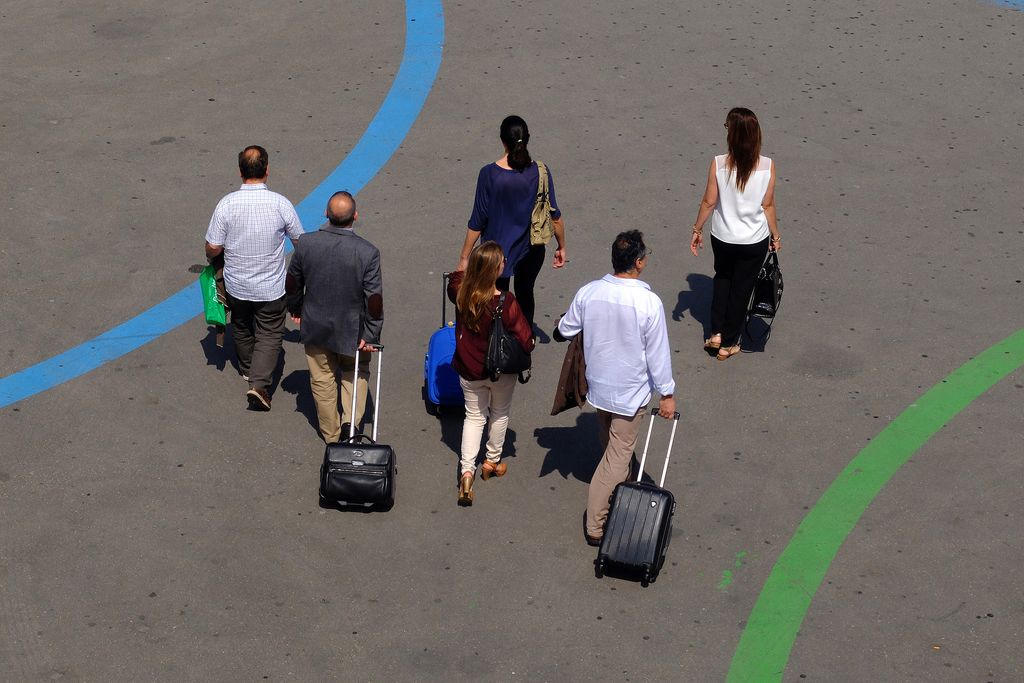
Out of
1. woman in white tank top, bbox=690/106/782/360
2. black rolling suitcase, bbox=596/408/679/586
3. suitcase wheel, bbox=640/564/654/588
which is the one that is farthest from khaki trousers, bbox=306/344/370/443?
woman in white tank top, bbox=690/106/782/360

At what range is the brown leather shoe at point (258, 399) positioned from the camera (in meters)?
8.15

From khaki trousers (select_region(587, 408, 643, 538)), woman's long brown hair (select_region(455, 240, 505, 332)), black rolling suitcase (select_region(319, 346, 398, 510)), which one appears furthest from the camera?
black rolling suitcase (select_region(319, 346, 398, 510))

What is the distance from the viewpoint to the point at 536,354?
8.94 m

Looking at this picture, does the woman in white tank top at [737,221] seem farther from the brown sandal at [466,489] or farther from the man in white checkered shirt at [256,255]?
the man in white checkered shirt at [256,255]

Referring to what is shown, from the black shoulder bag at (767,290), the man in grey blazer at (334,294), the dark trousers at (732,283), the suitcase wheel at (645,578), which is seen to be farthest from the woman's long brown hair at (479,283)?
the black shoulder bag at (767,290)

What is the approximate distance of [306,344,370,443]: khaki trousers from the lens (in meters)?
7.71

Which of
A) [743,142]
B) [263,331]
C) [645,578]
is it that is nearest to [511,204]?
[743,142]

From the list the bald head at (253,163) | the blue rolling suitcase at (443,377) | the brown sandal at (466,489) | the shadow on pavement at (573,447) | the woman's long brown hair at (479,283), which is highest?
the bald head at (253,163)

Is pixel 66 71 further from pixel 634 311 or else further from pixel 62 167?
pixel 634 311

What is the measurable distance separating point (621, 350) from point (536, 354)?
214 cm

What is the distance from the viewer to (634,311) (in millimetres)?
6703

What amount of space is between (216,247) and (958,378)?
16.5ft

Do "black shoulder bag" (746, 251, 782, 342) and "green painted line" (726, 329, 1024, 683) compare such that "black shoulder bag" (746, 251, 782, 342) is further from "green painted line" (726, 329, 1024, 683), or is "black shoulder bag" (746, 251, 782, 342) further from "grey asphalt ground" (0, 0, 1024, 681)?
"green painted line" (726, 329, 1024, 683)

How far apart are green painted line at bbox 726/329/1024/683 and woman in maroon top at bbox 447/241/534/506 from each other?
179 centimetres
